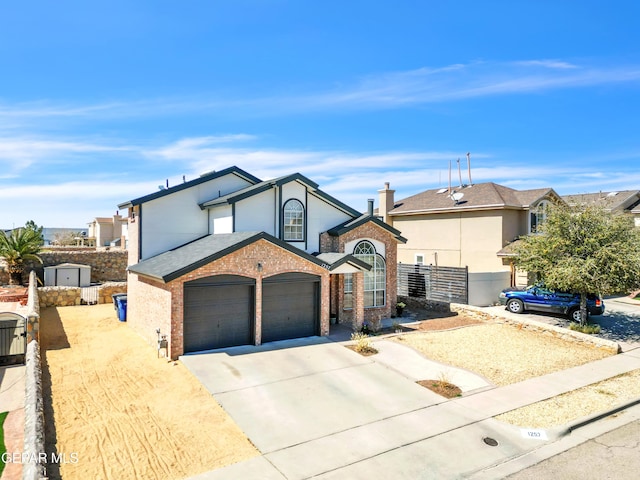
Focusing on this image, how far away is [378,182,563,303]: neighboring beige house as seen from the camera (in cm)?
2623

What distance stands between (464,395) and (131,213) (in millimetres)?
15603

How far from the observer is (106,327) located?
17.9 metres

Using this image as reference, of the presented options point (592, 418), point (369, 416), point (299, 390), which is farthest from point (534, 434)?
point (299, 390)

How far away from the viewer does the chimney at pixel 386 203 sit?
32812mm

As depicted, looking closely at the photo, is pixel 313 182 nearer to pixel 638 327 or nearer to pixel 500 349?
pixel 500 349

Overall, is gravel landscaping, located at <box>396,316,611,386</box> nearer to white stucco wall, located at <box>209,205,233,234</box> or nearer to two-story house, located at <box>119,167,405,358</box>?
two-story house, located at <box>119,167,405,358</box>

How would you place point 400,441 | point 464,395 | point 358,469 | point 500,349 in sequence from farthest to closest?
point 500,349, point 464,395, point 400,441, point 358,469

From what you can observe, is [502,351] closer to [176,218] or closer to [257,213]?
[257,213]

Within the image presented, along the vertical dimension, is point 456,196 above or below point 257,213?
above

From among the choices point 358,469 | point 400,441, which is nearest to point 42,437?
point 358,469

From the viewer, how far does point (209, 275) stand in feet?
45.6

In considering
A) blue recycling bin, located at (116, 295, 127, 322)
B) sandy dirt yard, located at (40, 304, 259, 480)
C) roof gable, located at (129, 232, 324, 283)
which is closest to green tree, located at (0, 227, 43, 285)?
blue recycling bin, located at (116, 295, 127, 322)

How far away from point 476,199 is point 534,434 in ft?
70.0

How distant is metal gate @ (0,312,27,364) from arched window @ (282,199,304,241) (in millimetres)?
10003
